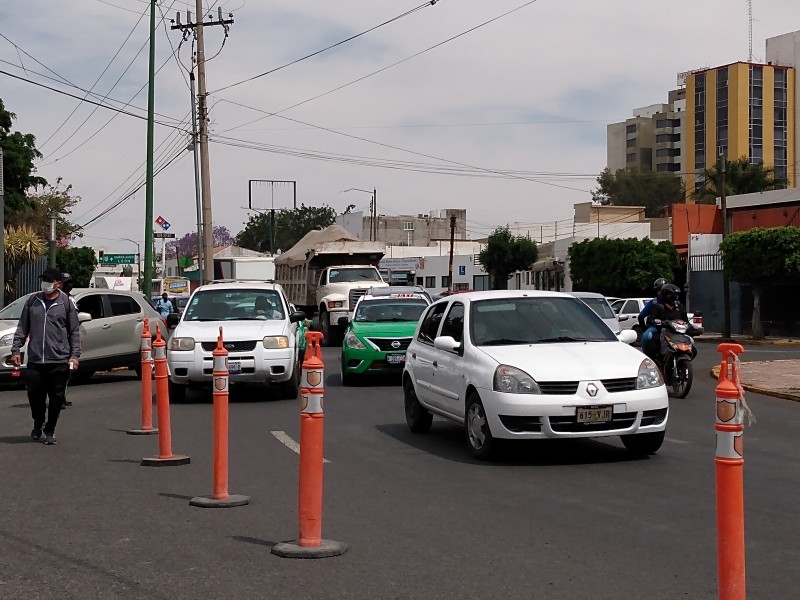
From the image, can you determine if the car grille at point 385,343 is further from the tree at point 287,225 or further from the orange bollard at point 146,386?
the tree at point 287,225

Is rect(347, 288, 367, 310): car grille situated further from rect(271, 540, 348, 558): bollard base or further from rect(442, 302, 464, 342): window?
rect(271, 540, 348, 558): bollard base

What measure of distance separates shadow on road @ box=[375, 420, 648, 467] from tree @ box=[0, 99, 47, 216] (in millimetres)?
32849

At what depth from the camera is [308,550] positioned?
255 inches

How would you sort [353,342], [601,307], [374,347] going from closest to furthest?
[374,347] < [353,342] < [601,307]

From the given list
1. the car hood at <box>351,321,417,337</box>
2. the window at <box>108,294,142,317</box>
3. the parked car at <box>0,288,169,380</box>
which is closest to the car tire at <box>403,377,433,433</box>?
the car hood at <box>351,321,417,337</box>

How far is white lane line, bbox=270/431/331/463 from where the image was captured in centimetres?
1157

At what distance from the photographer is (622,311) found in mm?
38500

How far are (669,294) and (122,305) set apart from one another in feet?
33.8

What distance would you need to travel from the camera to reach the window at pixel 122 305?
21.3 m

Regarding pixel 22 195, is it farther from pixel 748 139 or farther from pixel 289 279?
pixel 748 139

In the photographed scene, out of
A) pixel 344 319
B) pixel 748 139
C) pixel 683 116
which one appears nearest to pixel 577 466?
pixel 344 319

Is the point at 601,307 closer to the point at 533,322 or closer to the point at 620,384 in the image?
the point at 533,322

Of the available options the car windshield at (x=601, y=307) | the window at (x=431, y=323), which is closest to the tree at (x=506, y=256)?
the car windshield at (x=601, y=307)

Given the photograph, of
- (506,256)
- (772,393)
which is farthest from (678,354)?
(506,256)
